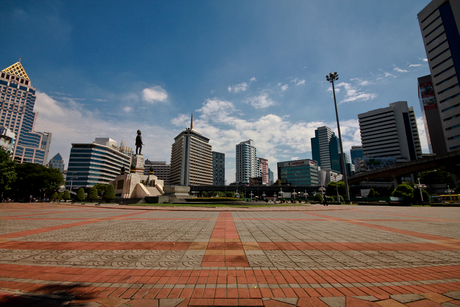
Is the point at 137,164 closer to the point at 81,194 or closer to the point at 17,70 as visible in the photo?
the point at 81,194

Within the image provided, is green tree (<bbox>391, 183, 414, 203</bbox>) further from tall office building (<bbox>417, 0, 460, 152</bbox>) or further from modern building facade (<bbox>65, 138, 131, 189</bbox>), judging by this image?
modern building facade (<bbox>65, 138, 131, 189</bbox>)

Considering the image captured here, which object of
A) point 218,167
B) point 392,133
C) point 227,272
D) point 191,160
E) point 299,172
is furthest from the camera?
point 218,167

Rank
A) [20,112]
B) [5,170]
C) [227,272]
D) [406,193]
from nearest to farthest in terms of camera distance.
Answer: [227,272]
[5,170]
[406,193]
[20,112]

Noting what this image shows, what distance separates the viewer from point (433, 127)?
108375 mm

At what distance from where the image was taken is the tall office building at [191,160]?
12394 centimetres

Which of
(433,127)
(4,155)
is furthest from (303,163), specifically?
(4,155)

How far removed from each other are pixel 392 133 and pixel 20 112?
821ft

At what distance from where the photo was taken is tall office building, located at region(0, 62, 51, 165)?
12825 centimetres

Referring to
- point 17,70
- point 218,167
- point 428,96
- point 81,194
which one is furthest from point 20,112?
point 428,96

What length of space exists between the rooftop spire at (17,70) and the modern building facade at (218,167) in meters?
155

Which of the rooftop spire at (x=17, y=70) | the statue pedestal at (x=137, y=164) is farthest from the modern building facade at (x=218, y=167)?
the rooftop spire at (x=17, y=70)

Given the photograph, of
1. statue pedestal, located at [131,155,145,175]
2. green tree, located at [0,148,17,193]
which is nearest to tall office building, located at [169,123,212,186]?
statue pedestal, located at [131,155,145,175]

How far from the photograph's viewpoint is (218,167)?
17725cm

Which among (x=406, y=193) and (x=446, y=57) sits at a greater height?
(x=446, y=57)
